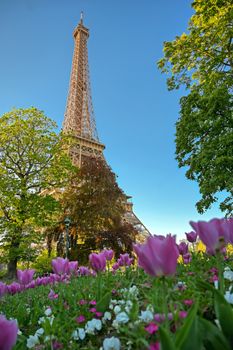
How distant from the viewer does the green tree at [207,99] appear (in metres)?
11.3

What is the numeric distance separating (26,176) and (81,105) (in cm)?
3071

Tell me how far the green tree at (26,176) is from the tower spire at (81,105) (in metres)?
16.1

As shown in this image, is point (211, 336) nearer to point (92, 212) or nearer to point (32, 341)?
point (32, 341)

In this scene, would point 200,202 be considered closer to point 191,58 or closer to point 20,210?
point 191,58

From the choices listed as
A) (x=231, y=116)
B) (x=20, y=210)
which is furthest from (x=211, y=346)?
(x=20, y=210)

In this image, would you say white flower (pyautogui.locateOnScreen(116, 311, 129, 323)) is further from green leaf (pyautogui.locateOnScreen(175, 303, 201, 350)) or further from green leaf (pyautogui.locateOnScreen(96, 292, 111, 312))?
green leaf (pyautogui.locateOnScreen(175, 303, 201, 350))

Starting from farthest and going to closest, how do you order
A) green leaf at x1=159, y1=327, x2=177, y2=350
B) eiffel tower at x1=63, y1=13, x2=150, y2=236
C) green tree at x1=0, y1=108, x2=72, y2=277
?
eiffel tower at x1=63, y1=13, x2=150, y2=236
green tree at x1=0, y1=108, x2=72, y2=277
green leaf at x1=159, y1=327, x2=177, y2=350

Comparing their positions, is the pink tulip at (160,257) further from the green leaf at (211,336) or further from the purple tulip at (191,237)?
the purple tulip at (191,237)

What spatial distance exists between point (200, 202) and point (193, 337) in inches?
460

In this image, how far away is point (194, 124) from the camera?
12.9 meters

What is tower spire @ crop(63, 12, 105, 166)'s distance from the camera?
121 feet

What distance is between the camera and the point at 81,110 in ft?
150

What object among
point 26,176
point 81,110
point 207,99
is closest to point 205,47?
point 207,99

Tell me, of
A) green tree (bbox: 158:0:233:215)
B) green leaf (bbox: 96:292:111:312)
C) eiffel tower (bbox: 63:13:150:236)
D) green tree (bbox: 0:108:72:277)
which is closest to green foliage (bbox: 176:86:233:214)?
green tree (bbox: 158:0:233:215)
